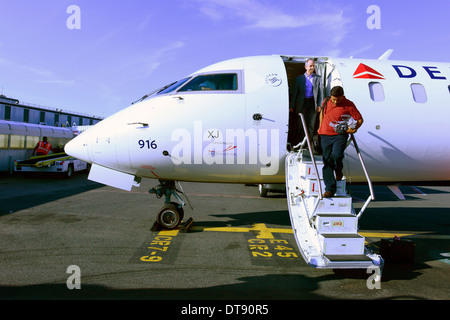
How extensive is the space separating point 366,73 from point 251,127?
2735 millimetres

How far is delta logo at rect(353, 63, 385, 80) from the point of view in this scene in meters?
6.27

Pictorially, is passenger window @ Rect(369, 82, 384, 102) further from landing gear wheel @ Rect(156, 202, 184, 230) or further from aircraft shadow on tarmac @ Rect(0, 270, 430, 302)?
landing gear wheel @ Rect(156, 202, 184, 230)

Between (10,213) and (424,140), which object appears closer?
(424,140)

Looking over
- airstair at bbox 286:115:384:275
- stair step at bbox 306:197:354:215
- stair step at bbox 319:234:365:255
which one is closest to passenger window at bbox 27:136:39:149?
airstair at bbox 286:115:384:275

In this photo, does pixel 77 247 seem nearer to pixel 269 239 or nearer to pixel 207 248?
pixel 207 248

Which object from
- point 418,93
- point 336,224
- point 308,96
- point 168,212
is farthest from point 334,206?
point 168,212

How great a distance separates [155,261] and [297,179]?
2917 millimetres

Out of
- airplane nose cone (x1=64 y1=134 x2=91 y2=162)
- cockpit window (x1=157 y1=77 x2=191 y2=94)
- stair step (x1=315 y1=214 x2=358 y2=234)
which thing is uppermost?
cockpit window (x1=157 y1=77 x2=191 y2=94)

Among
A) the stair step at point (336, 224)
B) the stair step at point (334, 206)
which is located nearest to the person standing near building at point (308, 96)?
the stair step at point (334, 206)

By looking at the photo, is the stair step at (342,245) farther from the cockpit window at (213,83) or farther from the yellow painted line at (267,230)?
the cockpit window at (213,83)

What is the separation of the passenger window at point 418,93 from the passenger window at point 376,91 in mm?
692

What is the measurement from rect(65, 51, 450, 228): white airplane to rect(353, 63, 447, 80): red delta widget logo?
0.08 ft

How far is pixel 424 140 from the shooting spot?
614cm
